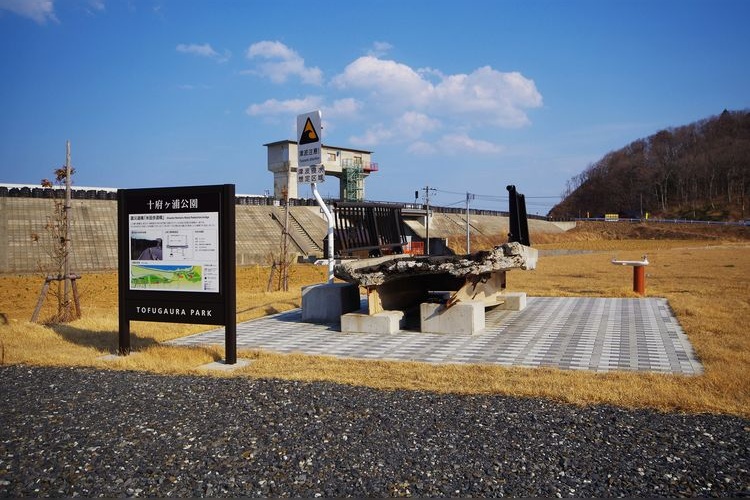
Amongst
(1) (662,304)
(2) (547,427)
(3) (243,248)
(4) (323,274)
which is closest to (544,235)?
(3) (243,248)

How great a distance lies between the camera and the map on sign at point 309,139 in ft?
33.9

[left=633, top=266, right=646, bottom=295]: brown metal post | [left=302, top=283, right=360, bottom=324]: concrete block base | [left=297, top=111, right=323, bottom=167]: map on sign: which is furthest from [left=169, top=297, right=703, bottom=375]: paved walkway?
[left=633, top=266, right=646, bottom=295]: brown metal post

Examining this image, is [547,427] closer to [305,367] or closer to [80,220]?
[305,367]

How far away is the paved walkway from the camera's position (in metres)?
7.12

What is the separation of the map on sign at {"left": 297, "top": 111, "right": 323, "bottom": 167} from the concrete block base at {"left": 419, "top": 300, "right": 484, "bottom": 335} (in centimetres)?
326

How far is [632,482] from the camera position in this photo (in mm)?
3438

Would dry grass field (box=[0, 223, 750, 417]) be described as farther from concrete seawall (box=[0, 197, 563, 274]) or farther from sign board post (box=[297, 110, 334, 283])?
concrete seawall (box=[0, 197, 563, 274])

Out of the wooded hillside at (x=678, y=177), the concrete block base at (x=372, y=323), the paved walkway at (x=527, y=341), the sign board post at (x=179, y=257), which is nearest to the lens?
the sign board post at (x=179, y=257)

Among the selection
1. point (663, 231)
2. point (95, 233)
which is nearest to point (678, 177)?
point (663, 231)

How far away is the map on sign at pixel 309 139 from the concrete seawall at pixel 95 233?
13.8m

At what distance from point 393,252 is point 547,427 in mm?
9678

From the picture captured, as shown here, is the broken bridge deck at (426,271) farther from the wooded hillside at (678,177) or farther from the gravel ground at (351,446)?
the wooded hillside at (678,177)

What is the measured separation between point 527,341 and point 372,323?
2.44 metres

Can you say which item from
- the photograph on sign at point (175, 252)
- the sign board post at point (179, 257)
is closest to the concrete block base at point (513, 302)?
the sign board post at point (179, 257)
